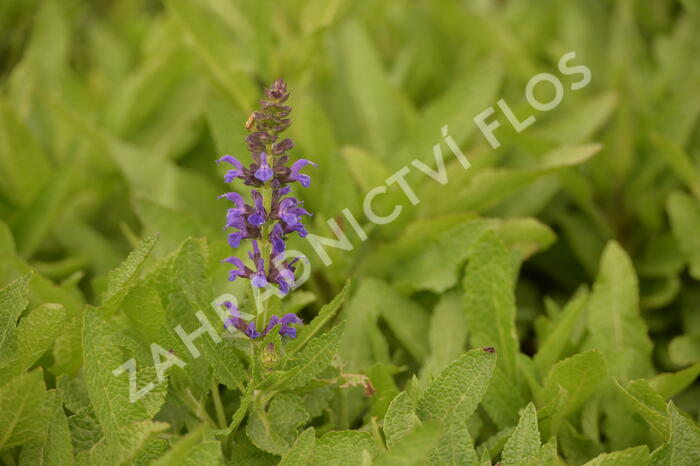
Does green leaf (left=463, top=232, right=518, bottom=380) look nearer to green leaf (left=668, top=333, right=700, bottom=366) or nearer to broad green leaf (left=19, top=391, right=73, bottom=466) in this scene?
green leaf (left=668, top=333, right=700, bottom=366)

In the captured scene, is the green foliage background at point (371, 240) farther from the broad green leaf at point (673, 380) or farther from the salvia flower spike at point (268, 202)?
the salvia flower spike at point (268, 202)

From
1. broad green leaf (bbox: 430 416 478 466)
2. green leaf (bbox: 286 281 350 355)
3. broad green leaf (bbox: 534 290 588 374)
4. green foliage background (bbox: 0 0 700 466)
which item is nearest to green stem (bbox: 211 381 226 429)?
green foliage background (bbox: 0 0 700 466)

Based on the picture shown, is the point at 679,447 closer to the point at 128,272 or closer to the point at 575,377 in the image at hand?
the point at 575,377

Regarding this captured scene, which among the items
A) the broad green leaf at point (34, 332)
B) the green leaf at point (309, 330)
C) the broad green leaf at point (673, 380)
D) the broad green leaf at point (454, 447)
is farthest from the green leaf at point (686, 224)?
the broad green leaf at point (34, 332)

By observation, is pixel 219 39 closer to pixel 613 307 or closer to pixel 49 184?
pixel 49 184

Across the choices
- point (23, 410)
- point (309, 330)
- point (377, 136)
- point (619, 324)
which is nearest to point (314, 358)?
point (309, 330)

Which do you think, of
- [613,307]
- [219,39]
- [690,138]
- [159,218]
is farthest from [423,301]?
[690,138]
